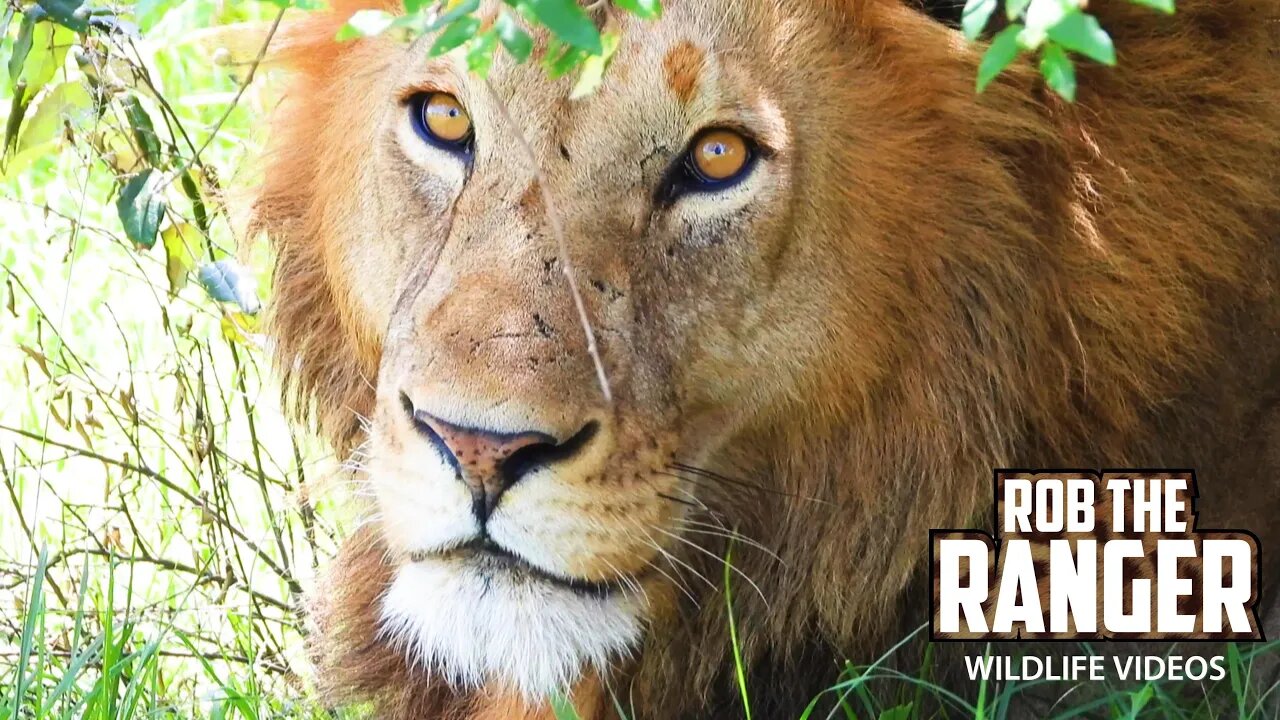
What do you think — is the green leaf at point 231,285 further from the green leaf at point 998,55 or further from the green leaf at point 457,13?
the green leaf at point 998,55

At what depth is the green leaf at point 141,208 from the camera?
3.70 metres

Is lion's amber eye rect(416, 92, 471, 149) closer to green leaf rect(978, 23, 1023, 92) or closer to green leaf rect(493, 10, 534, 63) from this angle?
green leaf rect(493, 10, 534, 63)

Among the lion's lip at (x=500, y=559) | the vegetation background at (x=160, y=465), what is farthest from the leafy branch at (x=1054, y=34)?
the lion's lip at (x=500, y=559)

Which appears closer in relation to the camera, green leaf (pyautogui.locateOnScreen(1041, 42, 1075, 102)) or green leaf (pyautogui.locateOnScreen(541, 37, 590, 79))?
green leaf (pyautogui.locateOnScreen(1041, 42, 1075, 102))

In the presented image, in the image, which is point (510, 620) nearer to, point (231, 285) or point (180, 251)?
point (231, 285)

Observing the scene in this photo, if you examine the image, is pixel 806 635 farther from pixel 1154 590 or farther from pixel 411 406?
pixel 411 406

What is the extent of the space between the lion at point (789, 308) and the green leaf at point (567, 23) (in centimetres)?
64

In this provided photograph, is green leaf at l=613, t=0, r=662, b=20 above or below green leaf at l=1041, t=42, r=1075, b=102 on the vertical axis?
above

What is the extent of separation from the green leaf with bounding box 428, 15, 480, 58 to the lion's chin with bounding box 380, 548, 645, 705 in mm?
881

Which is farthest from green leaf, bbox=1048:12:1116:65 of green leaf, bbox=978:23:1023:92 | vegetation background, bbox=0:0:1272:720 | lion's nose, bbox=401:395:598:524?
lion's nose, bbox=401:395:598:524

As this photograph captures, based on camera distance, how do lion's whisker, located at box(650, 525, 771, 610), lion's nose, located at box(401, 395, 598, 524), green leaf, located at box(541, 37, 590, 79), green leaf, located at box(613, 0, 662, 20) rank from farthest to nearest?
lion's whisker, located at box(650, 525, 771, 610), lion's nose, located at box(401, 395, 598, 524), green leaf, located at box(541, 37, 590, 79), green leaf, located at box(613, 0, 662, 20)

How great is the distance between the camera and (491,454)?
254cm

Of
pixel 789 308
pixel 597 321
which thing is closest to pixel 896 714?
pixel 789 308

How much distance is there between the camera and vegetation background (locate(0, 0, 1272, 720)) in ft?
10.3
